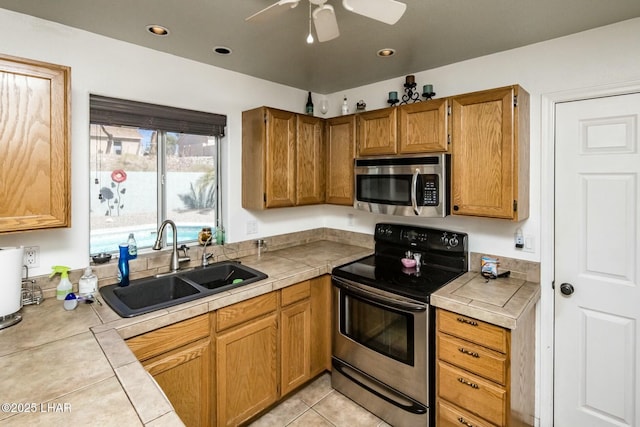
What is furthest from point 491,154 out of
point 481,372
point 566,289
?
point 481,372

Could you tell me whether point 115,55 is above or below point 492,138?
above

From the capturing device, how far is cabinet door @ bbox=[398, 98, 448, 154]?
221 cm

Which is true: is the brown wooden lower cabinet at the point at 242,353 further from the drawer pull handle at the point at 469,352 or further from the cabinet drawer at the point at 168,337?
the drawer pull handle at the point at 469,352

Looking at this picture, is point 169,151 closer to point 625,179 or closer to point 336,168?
point 336,168

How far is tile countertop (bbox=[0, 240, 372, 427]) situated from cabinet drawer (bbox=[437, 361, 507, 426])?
4.14 feet

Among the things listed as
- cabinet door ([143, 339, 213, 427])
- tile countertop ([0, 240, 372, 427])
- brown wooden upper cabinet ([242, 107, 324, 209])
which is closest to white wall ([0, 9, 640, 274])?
brown wooden upper cabinet ([242, 107, 324, 209])

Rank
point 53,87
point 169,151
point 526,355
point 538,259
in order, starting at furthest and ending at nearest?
1. point 169,151
2. point 538,259
3. point 526,355
4. point 53,87

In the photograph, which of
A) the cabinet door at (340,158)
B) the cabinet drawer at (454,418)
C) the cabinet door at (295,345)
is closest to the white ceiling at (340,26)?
the cabinet door at (340,158)

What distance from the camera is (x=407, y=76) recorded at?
267 centimetres

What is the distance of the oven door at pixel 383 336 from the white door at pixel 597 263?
3.07ft

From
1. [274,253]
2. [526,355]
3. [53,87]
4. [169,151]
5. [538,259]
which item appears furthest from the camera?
[274,253]

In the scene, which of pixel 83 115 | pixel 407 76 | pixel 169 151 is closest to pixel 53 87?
pixel 83 115

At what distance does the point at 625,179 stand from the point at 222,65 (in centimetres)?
272

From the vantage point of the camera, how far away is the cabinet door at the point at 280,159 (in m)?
2.58
